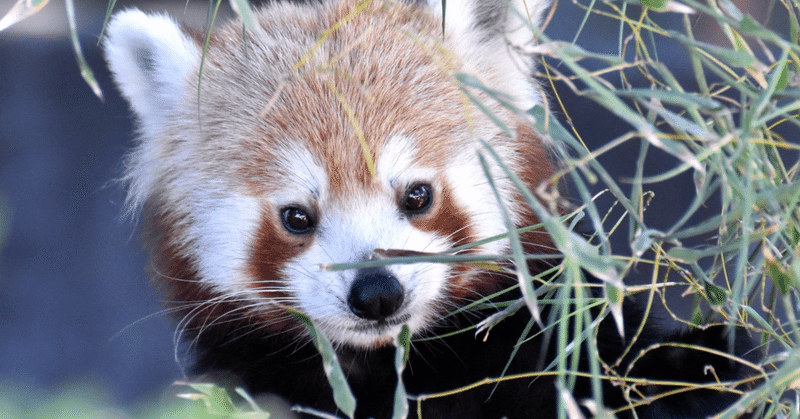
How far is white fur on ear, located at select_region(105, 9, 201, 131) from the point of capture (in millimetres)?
1411

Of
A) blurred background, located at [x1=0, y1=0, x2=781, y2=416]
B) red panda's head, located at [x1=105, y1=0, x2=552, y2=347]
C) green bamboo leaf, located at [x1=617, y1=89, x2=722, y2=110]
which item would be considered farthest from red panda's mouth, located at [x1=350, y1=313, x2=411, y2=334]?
blurred background, located at [x1=0, y1=0, x2=781, y2=416]

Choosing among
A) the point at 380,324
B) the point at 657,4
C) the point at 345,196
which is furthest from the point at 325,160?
the point at 657,4

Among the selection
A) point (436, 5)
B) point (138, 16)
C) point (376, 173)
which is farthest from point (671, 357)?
point (138, 16)

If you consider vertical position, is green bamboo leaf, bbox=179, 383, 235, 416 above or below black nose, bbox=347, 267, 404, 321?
below

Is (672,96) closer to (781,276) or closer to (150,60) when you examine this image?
(781,276)

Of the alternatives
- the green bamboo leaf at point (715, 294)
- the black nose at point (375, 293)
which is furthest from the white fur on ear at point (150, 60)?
the green bamboo leaf at point (715, 294)

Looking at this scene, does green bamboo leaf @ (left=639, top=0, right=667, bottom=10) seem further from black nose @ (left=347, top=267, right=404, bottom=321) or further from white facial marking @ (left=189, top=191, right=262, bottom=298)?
white facial marking @ (left=189, top=191, right=262, bottom=298)

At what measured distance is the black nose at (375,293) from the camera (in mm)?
1108

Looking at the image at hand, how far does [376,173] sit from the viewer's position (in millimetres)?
1234

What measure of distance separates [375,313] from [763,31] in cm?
70

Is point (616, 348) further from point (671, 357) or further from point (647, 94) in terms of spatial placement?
point (647, 94)

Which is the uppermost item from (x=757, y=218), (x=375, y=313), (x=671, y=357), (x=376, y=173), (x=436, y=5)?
(x=436, y=5)

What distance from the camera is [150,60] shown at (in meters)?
1.47

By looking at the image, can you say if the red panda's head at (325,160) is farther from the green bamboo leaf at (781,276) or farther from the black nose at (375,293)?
the green bamboo leaf at (781,276)
